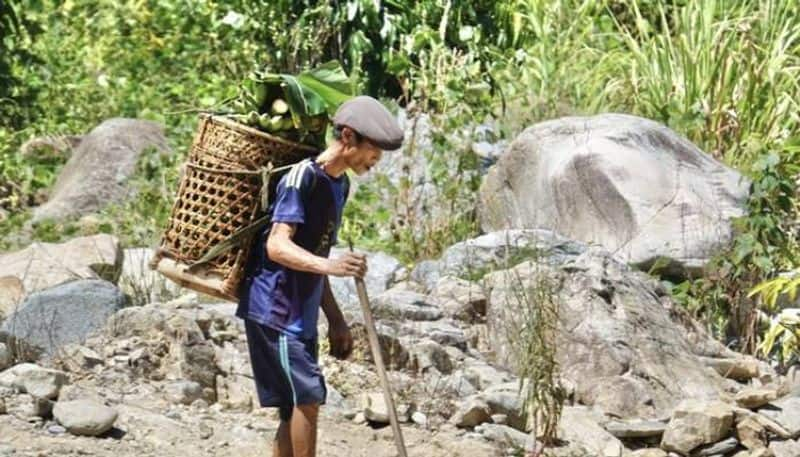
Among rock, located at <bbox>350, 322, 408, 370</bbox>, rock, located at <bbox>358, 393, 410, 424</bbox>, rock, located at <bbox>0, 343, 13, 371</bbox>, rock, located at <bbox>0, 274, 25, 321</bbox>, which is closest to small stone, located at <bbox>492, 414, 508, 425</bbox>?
rock, located at <bbox>358, 393, 410, 424</bbox>

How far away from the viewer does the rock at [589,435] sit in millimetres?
7016

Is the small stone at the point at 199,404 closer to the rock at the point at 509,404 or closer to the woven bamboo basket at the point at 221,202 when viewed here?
the rock at the point at 509,404

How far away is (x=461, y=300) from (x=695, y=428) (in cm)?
154

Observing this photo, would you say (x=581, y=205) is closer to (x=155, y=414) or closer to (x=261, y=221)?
(x=155, y=414)

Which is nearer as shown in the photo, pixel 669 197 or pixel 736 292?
pixel 736 292

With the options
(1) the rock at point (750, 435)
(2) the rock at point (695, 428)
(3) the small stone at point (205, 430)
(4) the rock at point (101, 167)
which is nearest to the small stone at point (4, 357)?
(3) the small stone at point (205, 430)

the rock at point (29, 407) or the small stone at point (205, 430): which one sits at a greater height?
the rock at point (29, 407)

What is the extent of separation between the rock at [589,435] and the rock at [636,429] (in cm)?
5

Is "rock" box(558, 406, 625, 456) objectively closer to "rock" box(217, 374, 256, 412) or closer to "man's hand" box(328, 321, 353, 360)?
"rock" box(217, 374, 256, 412)

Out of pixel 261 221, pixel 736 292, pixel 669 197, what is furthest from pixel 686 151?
pixel 261 221

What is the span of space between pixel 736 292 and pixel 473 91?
2.66 m

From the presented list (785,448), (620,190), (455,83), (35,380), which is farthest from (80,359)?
(455,83)

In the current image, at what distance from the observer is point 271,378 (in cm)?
548

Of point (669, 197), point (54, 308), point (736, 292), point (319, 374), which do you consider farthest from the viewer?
point (669, 197)
